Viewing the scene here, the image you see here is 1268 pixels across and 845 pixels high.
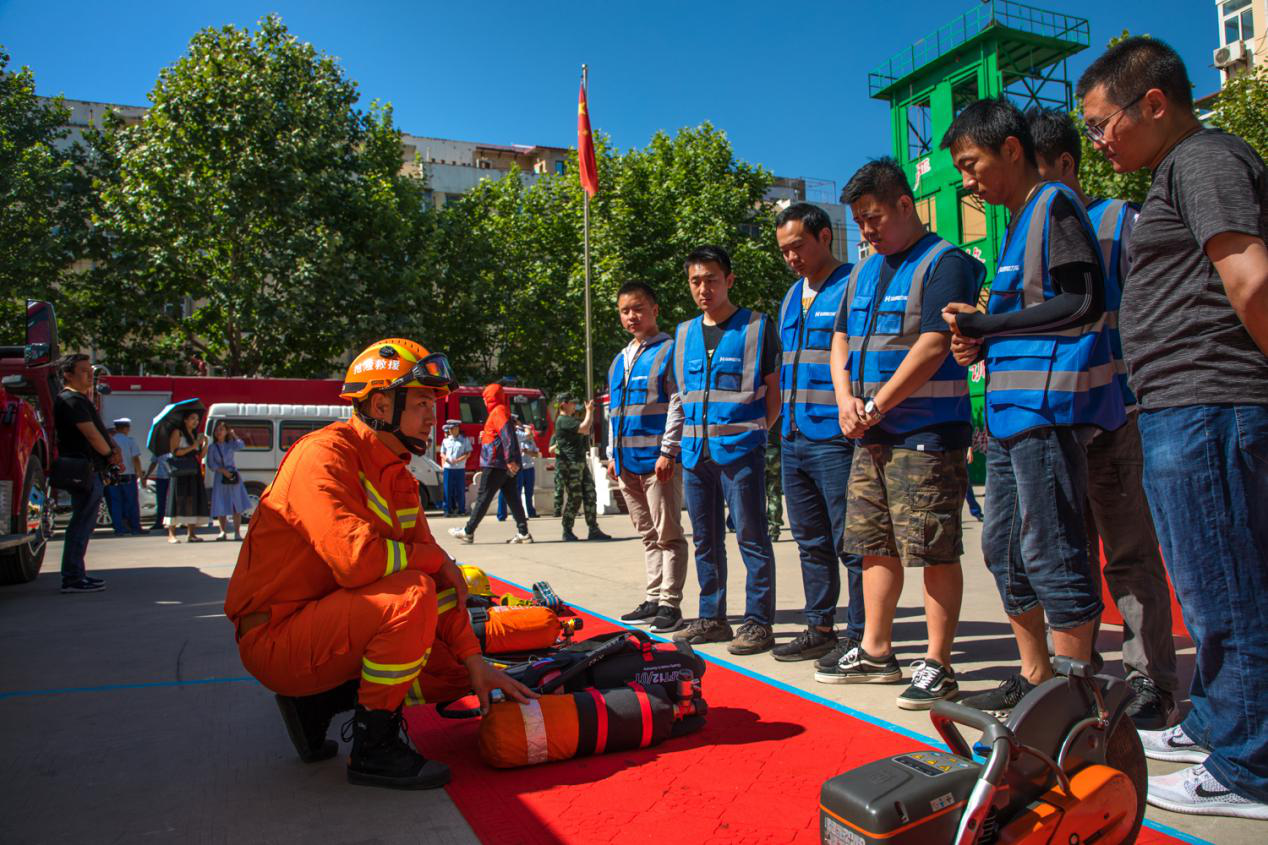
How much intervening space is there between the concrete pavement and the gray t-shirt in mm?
1278

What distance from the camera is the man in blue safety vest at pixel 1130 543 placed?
11.2ft

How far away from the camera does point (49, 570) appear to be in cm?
1026

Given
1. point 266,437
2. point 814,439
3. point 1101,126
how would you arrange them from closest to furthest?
point 1101,126
point 814,439
point 266,437

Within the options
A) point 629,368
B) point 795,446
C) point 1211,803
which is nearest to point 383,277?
point 629,368

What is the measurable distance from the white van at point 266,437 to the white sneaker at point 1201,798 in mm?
17085

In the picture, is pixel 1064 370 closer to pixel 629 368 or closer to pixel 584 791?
pixel 584 791

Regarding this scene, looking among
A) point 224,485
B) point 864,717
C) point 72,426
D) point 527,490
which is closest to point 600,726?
point 864,717

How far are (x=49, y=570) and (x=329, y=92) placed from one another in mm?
22201

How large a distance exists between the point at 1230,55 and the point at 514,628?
31.5 metres

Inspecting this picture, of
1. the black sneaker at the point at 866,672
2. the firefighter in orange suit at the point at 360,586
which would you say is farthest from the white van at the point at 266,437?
the firefighter in orange suit at the point at 360,586

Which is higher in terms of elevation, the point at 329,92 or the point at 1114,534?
the point at 329,92

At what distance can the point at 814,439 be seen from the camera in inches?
177

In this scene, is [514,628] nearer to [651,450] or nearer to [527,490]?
[651,450]

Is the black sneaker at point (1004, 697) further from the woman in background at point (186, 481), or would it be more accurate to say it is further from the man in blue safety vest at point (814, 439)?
the woman in background at point (186, 481)
